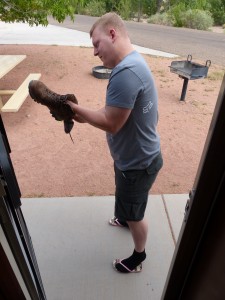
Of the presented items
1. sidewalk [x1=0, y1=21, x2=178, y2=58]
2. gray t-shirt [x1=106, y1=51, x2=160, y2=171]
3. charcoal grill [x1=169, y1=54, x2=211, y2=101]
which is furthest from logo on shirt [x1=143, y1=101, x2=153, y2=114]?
sidewalk [x1=0, y1=21, x2=178, y2=58]

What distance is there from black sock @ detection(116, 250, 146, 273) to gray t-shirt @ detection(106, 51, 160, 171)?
2.59ft

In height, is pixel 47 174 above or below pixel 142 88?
below

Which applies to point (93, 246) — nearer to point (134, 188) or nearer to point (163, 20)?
point (134, 188)

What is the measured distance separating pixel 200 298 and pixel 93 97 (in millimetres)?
5106

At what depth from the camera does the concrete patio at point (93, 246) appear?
2.11m

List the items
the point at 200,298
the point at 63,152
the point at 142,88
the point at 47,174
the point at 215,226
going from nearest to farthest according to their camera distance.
A: the point at 215,226 → the point at 200,298 → the point at 142,88 → the point at 47,174 → the point at 63,152

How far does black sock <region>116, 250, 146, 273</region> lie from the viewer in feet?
7.15

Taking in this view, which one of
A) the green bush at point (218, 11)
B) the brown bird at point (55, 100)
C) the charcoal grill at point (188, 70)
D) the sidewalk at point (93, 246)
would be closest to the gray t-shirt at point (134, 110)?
the brown bird at point (55, 100)

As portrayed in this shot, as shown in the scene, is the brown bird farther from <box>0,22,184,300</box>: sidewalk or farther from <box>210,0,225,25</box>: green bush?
<box>210,0,225,25</box>: green bush

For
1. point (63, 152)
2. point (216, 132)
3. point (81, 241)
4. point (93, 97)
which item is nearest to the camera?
point (216, 132)

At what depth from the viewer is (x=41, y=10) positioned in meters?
5.27

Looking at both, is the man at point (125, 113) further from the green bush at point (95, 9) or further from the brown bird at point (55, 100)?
the green bush at point (95, 9)

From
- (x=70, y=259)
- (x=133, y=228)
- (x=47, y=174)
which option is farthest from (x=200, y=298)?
(x=47, y=174)

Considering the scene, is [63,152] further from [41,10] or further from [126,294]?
[41,10]
